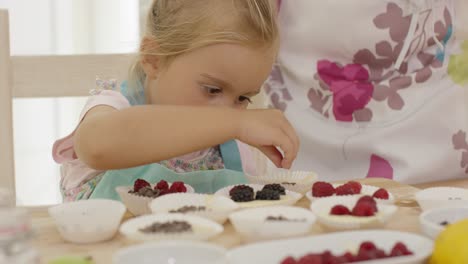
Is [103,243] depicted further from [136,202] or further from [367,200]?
[367,200]

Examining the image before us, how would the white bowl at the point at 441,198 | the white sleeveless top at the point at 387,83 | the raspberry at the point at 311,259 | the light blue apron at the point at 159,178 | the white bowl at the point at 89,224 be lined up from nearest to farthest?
the raspberry at the point at 311,259 < the white bowl at the point at 89,224 < the white bowl at the point at 441,198 < the light blue apron at the point at 159,178 < the white sleeveless top at the point at 387,83

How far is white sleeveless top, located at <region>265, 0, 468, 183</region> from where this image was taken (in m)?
1.43

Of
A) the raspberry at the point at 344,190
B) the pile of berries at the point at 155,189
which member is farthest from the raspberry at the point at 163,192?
the raspberry at the point at 344,190

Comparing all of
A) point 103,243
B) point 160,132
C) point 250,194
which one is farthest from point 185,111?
point 103,243

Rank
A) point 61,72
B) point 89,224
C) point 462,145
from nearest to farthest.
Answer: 1. point 89,224
2. point 61,72
3. point 462,145

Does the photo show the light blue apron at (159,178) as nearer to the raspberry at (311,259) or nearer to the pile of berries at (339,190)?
the pile of berries at (339,190)

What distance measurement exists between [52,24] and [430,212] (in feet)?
5.61

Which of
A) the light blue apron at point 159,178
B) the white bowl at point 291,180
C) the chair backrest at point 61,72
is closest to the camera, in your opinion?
the white bowl at point 291,180

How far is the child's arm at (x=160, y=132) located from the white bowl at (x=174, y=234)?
0.19m

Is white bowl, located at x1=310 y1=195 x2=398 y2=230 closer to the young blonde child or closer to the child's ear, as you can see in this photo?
the young blonde child

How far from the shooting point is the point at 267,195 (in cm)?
89

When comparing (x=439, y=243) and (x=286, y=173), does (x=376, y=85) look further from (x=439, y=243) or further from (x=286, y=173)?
(x=439, y=243)

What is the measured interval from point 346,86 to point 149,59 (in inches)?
19.2

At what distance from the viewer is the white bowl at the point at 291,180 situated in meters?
1.00
